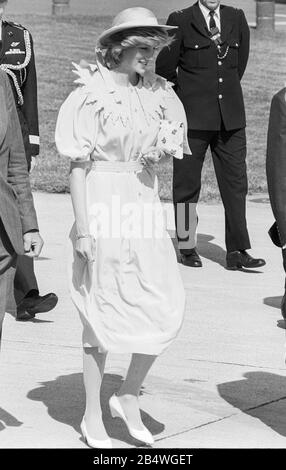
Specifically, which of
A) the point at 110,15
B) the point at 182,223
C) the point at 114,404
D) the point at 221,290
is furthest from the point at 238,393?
the point at 110,15

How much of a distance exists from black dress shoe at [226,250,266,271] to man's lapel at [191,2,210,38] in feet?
5.29

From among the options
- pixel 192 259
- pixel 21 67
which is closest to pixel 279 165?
pixel 21 67

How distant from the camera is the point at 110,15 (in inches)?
1124

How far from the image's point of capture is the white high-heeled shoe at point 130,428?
5.68 meters

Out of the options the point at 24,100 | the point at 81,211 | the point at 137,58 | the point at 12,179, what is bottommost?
the point at 24,100

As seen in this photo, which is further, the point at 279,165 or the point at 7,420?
the point at 7,420

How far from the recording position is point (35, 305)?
821cm

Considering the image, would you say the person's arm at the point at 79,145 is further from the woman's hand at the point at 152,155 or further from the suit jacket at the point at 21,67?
the suit jacket at the point at 21,67

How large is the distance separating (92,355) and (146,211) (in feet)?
2.13

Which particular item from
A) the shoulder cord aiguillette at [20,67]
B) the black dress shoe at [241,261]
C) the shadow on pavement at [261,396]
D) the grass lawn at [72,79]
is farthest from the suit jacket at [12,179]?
the grass lawn at [72,79]

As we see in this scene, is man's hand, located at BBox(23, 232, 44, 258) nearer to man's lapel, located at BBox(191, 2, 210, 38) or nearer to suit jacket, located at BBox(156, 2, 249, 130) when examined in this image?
suit jacket, located at BBox(156, 2, 249, 130)

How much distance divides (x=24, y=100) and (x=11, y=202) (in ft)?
8.70

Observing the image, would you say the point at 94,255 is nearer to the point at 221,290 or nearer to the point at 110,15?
the point at 221,290

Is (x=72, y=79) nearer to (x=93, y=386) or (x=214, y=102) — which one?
(x=214, y=102)
